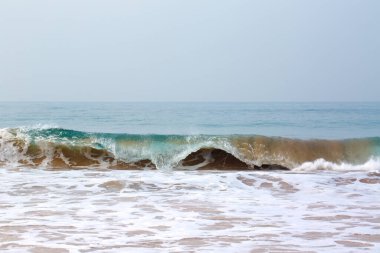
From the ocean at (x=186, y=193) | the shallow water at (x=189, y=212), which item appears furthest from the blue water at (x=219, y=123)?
the shallow water at (x=189, y=212)

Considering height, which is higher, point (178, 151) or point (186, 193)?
point (178, 151)

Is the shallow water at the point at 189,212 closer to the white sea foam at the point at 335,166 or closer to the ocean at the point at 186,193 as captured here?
the ocean at the point at 186,193

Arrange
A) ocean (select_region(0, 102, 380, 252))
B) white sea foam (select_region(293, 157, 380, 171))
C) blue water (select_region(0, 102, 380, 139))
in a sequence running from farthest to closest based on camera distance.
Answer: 1. blue water (select_region(0, 102, 380, 139))
2. white sea foam (select_region(293, 157, 380, 171))
3. ocean (select_region(0, 102, 380, 252))

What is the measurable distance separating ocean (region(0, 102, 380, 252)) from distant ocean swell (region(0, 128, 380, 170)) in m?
0.03

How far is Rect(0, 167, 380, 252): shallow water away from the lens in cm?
554

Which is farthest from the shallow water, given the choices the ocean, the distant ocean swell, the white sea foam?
the distant ocean swell

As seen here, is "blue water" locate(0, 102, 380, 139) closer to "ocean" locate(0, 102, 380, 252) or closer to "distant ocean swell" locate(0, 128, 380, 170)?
"ocean" locate(0, 102, 380, 252)

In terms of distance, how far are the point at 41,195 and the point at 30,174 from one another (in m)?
2.72

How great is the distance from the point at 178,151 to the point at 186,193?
606 centimetres

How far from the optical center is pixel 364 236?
589 cm

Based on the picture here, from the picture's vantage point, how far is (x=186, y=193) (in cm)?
884

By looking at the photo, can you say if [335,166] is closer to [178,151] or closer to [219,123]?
[178,151]

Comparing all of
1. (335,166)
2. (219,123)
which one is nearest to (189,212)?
(335,166)

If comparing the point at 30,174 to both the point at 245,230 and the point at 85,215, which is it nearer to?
the point at 85,215
